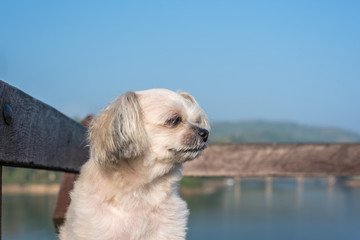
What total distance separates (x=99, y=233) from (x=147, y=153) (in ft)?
1.70

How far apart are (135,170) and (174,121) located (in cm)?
37

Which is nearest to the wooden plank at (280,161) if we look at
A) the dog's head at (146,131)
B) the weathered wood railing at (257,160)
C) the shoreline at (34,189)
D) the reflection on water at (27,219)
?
the weathered wood railing at (257,160)

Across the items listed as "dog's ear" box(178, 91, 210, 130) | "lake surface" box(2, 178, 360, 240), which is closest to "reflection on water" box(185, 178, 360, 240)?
"lake surface" box(2, 178, 360, 240)

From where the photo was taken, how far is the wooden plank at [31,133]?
1.87m

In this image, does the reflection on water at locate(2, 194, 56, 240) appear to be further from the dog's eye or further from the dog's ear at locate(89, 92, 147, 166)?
the dog's eye

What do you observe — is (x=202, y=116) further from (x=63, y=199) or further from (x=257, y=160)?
(x=63, y=199)

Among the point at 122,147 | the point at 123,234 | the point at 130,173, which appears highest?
the point at 122,147

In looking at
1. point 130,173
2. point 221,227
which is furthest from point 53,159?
point 221,227

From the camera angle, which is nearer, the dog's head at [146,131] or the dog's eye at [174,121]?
the dog's head at [146,131]

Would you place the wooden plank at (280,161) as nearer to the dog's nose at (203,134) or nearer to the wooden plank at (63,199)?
the wooden plank at (63,199)

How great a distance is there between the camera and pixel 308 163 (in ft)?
13.3

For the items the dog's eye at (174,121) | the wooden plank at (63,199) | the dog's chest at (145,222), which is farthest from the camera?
the wooden plank at (63,199)

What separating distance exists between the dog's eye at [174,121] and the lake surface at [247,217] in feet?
3.89

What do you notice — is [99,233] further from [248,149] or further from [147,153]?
[248,149]
